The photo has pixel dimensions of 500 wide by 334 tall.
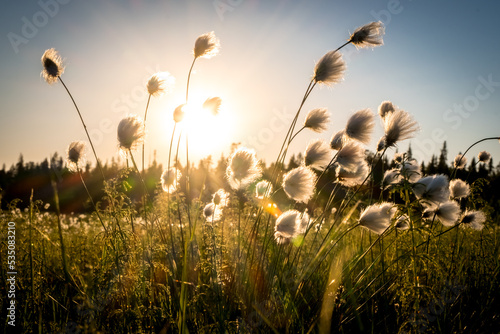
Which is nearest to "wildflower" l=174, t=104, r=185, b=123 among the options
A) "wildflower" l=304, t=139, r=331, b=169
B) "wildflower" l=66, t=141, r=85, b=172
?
"wildflower" l=66, t=141, r=85, b=172

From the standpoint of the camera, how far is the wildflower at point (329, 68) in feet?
8.32

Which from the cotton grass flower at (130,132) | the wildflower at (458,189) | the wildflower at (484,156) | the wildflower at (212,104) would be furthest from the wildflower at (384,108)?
the wildflower at (484,156)

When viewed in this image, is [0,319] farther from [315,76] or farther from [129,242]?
[315,76]

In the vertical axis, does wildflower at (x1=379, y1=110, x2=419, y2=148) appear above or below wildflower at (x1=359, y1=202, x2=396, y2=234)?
above

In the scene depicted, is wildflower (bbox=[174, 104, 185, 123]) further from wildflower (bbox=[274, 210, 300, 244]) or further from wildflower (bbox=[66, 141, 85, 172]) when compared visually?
wildflower (bbox=[274, 210, 300, 244])

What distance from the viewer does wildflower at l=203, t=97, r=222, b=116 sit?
269 centimetres

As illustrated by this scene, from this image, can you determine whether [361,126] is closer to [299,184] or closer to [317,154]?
[317,154]

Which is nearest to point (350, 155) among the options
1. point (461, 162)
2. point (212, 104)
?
point (212, 104)

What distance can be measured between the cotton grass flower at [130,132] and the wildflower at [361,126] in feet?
5.40

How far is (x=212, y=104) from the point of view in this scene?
106 inches

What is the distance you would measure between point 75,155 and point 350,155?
2254mm

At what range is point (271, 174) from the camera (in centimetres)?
251

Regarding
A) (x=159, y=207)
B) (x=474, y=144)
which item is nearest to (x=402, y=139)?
(x=474, y=144)

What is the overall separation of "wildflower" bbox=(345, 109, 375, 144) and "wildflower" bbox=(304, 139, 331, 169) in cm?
26
